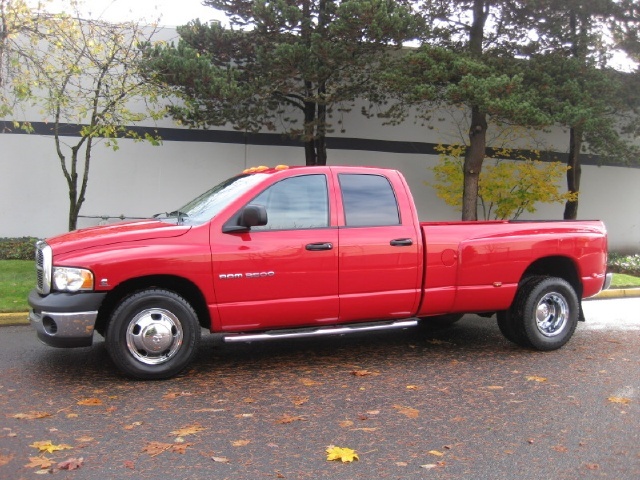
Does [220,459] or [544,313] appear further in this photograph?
[544,313]

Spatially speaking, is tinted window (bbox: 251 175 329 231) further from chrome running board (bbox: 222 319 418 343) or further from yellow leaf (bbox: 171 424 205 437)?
yellow leaf (bbox: 171 424 205 437)

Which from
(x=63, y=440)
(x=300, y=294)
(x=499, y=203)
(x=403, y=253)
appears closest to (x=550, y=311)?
(x=403, y=253)

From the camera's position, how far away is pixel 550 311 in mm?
7547

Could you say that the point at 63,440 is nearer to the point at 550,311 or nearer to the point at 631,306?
the point at 550,311

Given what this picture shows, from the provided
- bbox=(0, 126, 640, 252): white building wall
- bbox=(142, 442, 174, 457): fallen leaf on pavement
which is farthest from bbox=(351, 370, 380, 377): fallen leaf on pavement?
bbox=(0, 126, 640, 252): white building wall

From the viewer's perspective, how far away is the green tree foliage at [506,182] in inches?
725

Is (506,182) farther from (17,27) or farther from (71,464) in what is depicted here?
(71,464)

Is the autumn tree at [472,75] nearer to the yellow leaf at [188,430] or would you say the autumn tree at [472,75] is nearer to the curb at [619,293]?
the curb at [619,293]

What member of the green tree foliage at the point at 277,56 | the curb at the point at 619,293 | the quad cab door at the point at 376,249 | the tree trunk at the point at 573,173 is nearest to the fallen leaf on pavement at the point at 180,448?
the quad cab door at the point at 376,249

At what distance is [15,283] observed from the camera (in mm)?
10883

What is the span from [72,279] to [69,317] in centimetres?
32

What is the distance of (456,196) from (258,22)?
750 cm

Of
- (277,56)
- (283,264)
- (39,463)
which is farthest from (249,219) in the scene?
(277,56)

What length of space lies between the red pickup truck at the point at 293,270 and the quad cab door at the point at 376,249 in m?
0.01
